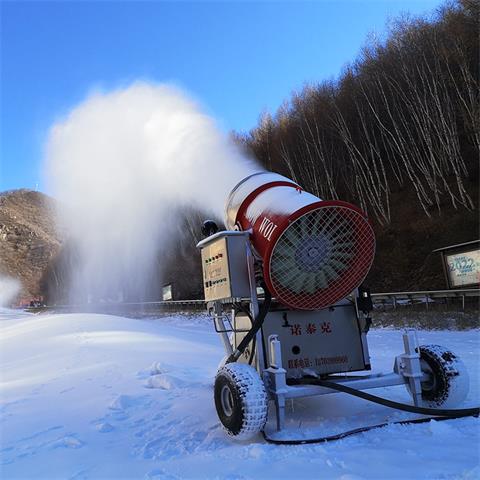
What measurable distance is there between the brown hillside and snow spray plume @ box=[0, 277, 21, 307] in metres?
1.14

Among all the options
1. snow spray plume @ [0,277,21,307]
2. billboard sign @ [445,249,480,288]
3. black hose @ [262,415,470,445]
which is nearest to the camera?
black hose @ [262,415,470,445]

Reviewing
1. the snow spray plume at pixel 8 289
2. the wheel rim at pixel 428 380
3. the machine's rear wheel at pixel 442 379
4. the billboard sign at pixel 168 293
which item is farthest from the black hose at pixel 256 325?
the snow spray plume at pixel 8 289

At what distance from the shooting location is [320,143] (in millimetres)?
27438

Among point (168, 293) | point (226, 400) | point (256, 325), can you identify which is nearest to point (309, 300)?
point (256, 325)

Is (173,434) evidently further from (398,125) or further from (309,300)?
(398,125)

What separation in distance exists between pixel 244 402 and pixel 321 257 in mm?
1679

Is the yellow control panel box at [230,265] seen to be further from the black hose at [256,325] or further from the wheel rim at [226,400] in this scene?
the wheel rim at [226,400]

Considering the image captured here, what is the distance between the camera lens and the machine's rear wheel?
4305 mm

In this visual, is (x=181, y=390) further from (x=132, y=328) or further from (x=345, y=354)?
(x=132, y=328)

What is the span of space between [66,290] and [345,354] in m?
68.7

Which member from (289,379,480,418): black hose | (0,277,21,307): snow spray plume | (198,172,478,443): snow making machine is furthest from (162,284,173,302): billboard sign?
(0,277,21,307): snow spray plume

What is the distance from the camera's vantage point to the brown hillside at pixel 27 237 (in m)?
86.2

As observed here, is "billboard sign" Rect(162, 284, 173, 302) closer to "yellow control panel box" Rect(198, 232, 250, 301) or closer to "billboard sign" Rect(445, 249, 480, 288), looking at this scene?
"billboard sign" Rect(445, 249, 480, 288)

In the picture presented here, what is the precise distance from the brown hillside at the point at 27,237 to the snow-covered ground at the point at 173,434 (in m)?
75.9
